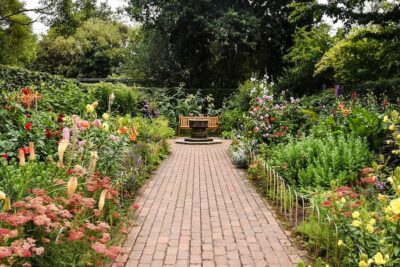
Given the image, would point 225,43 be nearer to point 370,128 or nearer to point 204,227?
point 370,128

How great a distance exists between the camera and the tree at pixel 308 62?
1817 centimetres

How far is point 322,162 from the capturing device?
662 centimetres

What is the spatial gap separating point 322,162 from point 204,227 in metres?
2.57

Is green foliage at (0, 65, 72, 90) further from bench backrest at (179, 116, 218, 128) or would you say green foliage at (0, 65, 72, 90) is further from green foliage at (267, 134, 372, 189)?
green foliage at (267, 134, 372, 189)

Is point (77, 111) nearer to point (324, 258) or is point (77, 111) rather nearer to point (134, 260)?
point (134, 260)

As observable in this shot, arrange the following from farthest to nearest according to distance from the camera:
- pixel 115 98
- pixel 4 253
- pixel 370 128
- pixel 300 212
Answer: pixel 115 98 → pixel 370 128 → pixel 300 212 → pixel 4 253

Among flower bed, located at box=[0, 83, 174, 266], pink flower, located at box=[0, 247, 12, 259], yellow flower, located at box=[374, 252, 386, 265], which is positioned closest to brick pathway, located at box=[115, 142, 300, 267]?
flower bed, located at box=[0, 83, 174, 266]

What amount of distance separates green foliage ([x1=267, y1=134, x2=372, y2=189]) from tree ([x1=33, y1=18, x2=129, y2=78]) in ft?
101

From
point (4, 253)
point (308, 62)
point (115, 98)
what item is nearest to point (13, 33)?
point (115, 98)

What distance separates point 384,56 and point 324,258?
12444 millimetres

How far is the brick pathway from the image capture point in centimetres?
418

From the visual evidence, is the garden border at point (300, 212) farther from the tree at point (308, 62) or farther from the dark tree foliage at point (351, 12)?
the tree at point (308, 62)

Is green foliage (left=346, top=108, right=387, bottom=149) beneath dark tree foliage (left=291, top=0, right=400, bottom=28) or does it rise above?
beneath

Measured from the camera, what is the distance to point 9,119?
5.75 m
